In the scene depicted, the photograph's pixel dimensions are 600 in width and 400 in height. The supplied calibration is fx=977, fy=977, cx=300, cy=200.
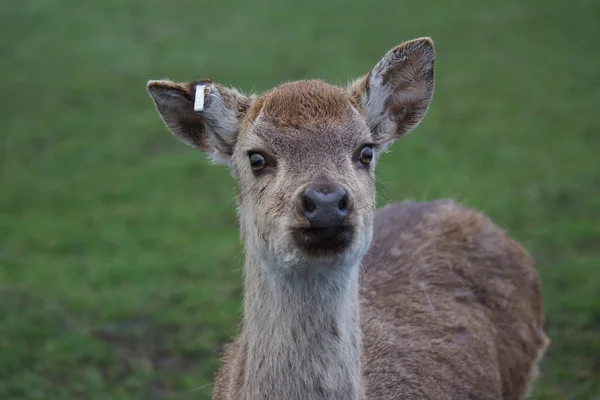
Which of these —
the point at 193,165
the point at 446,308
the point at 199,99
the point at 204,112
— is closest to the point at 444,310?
the point at 446,308

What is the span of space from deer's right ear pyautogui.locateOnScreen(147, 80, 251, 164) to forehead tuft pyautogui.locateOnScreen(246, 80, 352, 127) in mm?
173

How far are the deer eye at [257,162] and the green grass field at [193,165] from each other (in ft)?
5.92

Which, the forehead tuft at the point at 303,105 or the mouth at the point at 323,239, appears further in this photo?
the forehead tuft at the point at 303,105

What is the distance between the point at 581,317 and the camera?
29.5ft

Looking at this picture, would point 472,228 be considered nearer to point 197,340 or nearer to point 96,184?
point 197,340

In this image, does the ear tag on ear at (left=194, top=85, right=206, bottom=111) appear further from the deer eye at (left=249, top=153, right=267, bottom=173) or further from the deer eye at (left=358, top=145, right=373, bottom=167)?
the deer eye at (left=358, top=145, right=373, bottom=167)

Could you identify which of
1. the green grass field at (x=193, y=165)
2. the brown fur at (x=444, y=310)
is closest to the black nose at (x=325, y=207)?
the brown fur at (x=444, y=310)

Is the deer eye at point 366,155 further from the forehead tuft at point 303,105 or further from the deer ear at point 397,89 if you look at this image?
the deer ear at point 397,89

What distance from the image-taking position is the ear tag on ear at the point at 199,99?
17.1 ft

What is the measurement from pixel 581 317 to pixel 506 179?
4.49 metres

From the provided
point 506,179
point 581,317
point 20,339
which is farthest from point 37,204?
point 581,317

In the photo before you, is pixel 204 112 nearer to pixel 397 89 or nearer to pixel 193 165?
pixel 397 89

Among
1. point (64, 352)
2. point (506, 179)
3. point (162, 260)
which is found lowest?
point (64, 352)

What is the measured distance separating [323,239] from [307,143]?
1.78 feet
